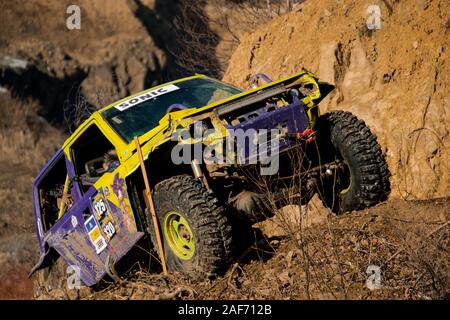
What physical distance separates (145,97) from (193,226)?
2.00m

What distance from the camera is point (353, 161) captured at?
6.73 metres

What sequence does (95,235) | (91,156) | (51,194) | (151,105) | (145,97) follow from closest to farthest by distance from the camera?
(95,235) < (151,105) < (145,97) < (91,156) < (51,194)

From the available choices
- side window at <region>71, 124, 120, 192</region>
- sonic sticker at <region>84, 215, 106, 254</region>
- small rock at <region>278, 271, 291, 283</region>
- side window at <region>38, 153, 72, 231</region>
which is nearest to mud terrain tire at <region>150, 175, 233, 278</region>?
small rock at <region>278, 271, 291, 283</region>

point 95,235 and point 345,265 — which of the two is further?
point 95,235

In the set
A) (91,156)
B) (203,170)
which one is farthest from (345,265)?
(91,156)

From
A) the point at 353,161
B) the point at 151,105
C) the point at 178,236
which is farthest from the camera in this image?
the point at 151,105

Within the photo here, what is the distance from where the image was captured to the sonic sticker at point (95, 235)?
22.7ft

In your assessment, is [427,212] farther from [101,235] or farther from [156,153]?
[101,235]

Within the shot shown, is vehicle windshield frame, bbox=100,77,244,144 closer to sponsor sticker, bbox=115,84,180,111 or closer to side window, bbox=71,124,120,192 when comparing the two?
sponsor sticker, bbox=115,84,180,111

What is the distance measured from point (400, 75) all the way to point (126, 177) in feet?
11.7

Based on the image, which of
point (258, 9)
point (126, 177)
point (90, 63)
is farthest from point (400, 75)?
point (90, 63)

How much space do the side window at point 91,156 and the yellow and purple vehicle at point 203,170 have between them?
30 mm

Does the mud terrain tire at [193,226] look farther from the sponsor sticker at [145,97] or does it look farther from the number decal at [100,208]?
the sponsor sticker at [145,97]

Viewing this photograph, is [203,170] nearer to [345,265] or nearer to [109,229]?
[109,229]
